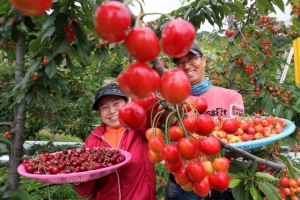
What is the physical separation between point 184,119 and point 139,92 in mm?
296

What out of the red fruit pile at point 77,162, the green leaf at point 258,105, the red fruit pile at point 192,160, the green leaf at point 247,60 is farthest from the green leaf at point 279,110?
the red fruit pile at point 192,160

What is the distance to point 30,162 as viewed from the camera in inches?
80.0

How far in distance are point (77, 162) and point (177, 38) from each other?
5.54 ft

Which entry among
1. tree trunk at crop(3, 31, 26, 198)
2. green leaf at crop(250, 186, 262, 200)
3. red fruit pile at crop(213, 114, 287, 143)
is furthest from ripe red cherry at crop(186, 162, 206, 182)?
tree trunk at crop(3, 31, 26, 198)

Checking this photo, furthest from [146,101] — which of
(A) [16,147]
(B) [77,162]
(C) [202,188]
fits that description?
(A) [16,147]

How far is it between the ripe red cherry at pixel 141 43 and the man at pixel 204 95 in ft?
4.98

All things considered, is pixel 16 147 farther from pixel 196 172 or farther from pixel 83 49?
pixel 196 172

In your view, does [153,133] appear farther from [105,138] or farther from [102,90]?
[105,138]

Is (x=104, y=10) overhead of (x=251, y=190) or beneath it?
overhead

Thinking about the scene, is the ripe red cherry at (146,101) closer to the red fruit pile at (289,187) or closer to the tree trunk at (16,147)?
the red fruit pile at (289,187)

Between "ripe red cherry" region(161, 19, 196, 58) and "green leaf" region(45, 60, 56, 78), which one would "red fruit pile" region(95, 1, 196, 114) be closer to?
"ripe red cherry" region(161, 19, 196, 58)

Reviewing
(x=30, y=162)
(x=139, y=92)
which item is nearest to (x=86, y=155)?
(x=30, y=162)

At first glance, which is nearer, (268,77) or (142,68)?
(142,68)

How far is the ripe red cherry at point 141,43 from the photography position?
46 cm
